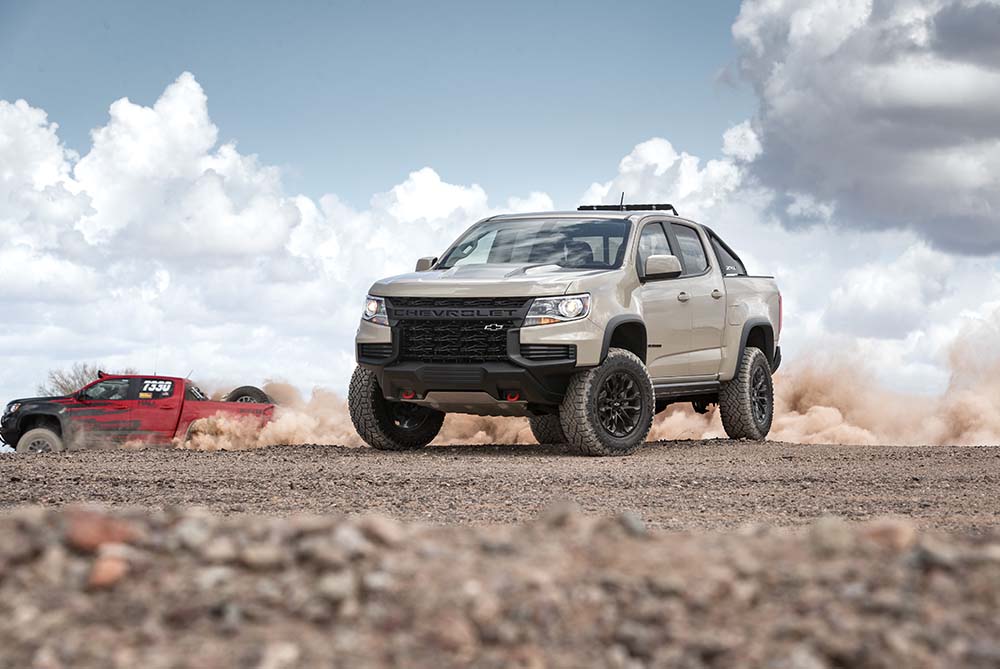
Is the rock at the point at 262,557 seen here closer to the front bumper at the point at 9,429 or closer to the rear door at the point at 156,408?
the rear door at the point at 156,408

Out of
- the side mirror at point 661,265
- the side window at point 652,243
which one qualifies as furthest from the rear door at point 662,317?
the side mirror at point 661,265

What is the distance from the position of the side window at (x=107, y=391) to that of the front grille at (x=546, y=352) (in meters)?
7.82

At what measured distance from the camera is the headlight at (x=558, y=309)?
12.6m

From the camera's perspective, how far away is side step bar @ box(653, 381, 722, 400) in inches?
556

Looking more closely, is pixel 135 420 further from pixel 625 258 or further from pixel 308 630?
pixel 308 630

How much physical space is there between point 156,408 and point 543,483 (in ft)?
29.6

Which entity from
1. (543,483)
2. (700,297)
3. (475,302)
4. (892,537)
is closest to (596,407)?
(475,302)

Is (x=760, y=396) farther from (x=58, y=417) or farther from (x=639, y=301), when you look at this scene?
(x=58, y=417)

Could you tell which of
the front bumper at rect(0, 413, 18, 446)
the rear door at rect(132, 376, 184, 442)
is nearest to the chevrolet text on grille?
the rear door at rect(132, 376, 184, 442)

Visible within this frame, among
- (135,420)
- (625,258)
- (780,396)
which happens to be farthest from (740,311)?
(135,420)

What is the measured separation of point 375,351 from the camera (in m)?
13.3

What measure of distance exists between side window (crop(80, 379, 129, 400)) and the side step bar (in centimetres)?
815

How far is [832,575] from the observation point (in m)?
3.77

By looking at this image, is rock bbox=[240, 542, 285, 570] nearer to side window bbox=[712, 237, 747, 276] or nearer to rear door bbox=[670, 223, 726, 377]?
rear door bbox=[670, 223, 726, 377]
